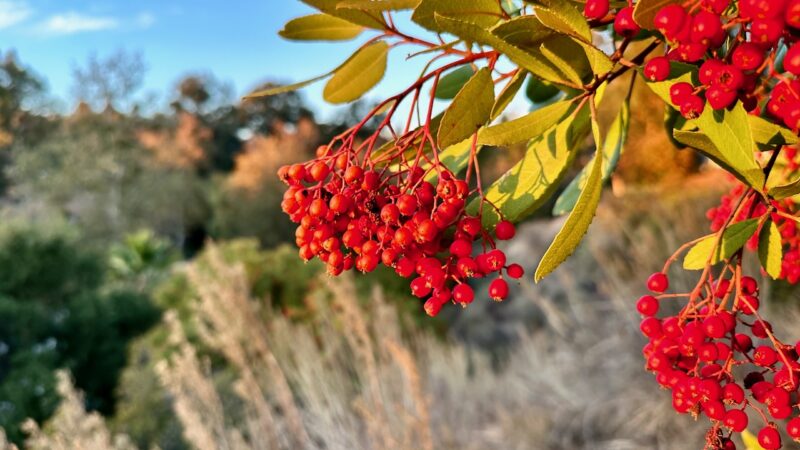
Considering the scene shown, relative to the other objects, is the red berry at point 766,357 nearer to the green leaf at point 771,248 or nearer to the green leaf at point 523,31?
the green leaf at point 771,248

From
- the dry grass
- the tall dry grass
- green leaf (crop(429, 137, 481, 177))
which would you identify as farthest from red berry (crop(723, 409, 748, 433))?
the tall dry grass

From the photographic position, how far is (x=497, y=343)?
5.66 meters

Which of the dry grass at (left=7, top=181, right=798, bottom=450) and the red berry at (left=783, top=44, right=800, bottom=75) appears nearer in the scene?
the red berry at (left=783, top=44, right=800, bottom=75)

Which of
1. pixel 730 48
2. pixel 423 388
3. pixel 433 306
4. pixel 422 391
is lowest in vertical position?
pixel 423 388

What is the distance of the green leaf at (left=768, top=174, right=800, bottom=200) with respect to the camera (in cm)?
42

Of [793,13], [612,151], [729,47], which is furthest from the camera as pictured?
[612,151]

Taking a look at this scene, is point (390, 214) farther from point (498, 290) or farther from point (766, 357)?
point (766, 357)

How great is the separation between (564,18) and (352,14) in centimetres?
19

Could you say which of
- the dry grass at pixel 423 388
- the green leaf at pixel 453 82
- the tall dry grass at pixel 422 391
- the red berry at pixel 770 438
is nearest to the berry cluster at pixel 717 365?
the red berry at pixel 770 438

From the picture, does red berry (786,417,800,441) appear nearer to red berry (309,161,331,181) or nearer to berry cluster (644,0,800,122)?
berry cluster (644,0,800,122)

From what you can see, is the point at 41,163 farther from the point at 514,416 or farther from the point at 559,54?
the point at 559,54

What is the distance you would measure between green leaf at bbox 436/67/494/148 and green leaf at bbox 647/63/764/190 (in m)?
0.13

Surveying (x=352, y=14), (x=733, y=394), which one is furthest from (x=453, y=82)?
(x=733, y=394)

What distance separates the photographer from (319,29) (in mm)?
643
